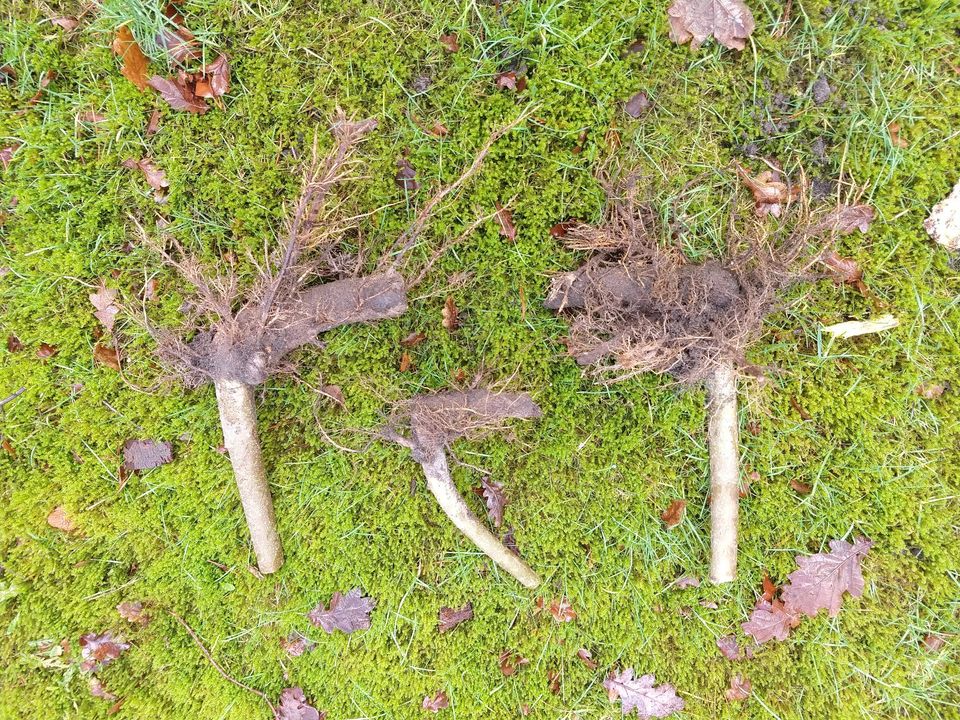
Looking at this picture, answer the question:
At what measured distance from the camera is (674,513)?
8.77 feet

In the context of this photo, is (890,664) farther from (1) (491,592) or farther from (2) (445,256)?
(2) (445,256)

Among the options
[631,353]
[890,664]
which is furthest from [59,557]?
[890,664]

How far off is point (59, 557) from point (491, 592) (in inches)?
95.0

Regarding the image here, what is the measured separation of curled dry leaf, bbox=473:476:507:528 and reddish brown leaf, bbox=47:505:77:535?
7.37 ft

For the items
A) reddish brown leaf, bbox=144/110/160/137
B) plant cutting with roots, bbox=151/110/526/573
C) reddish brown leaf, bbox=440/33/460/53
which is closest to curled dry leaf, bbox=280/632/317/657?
plant cutting with roots, bbox=151/110/526/573

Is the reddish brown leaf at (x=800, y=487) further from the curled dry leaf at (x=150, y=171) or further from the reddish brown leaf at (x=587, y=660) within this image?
the curled dry leaf at (x=150, y=171)

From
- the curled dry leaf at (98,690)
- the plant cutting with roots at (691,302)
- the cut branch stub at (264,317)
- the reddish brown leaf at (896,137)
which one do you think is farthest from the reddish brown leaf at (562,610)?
the reddish brown leaf at (896,137)

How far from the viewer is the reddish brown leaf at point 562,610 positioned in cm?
270

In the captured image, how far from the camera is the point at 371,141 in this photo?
2.44 m

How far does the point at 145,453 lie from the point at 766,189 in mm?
3581

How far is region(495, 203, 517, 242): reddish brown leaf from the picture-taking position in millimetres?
2473

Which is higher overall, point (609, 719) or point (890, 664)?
point (890, 664)

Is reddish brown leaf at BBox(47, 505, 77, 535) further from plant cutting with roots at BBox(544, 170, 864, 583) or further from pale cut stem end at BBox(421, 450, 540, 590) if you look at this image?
plant cutting with roots at BBox(544, 170, 864, 583)

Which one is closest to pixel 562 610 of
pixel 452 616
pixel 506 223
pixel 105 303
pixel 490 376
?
pixel 452 616
